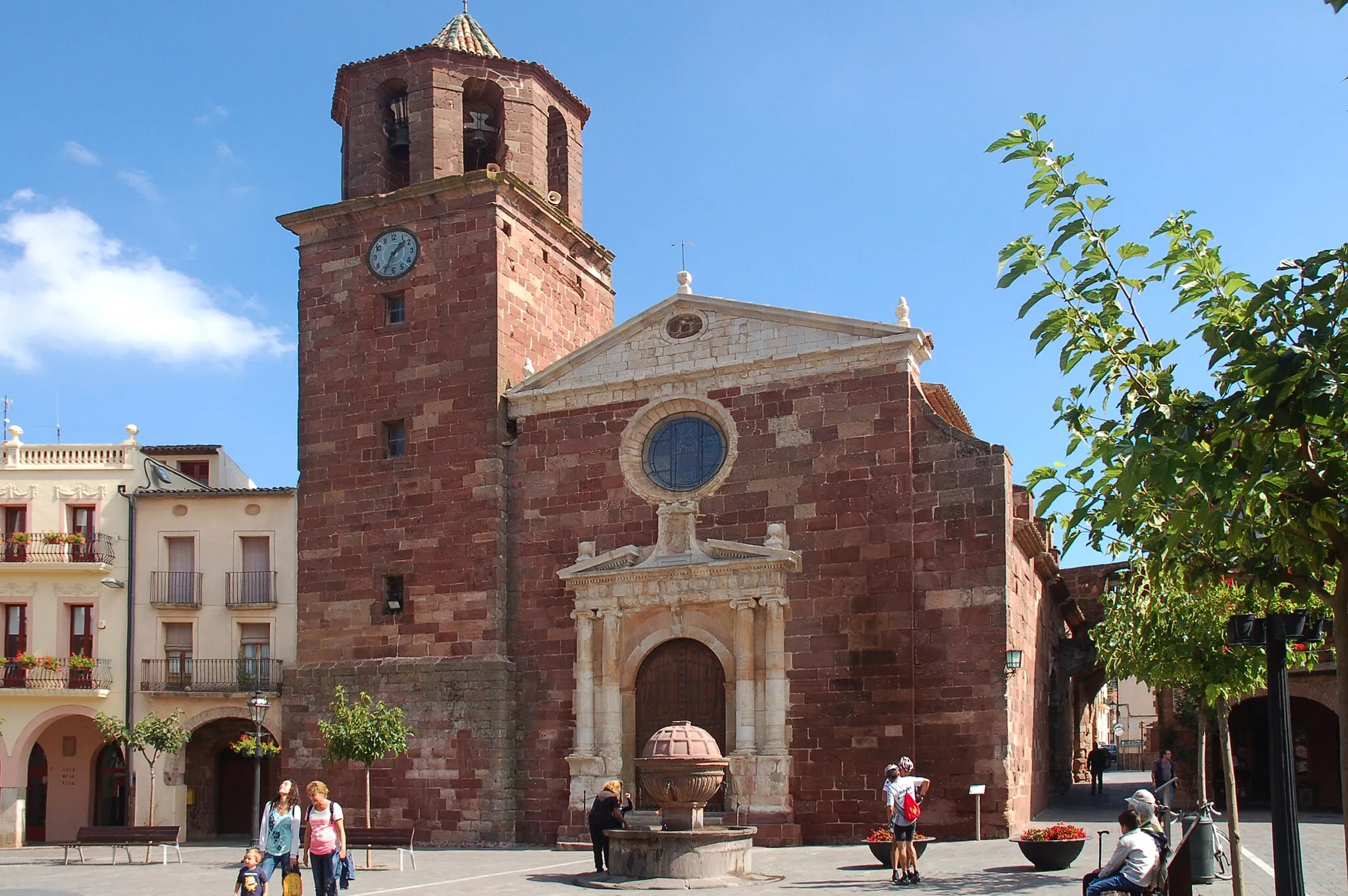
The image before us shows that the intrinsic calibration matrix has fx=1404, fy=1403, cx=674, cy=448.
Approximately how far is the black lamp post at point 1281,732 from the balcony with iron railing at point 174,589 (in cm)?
2347

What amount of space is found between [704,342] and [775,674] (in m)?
5.84

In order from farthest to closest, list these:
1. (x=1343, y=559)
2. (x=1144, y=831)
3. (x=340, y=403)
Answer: (x=340, y=403), (x=1144, y=831), (x=1343, y=559)

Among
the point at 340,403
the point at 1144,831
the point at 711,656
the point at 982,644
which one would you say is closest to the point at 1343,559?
the point at 1144,831

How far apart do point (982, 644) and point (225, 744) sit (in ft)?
57.2

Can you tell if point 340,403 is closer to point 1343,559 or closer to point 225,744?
point 225,744

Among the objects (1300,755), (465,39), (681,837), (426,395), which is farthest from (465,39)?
(1300,755)

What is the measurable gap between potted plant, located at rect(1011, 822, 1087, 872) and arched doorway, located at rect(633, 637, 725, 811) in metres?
7.07

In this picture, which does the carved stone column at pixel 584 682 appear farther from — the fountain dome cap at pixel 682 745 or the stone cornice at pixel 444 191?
the stone cornice at pixel 444 191

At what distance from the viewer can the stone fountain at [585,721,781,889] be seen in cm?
1639

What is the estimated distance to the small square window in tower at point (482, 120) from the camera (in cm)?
2669

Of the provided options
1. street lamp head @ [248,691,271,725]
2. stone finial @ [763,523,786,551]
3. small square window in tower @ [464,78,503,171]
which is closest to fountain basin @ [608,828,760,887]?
stone finial @ [763,523,786,551]

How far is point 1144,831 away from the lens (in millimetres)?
10625

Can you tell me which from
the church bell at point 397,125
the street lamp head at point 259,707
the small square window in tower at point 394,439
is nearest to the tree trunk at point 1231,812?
the small square window in tower at point 394,439

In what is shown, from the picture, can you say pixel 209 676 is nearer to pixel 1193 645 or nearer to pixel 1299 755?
pixel 1193 645
